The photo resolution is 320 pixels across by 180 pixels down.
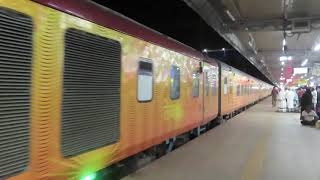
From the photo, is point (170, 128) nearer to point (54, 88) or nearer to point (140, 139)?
point (140, 139)

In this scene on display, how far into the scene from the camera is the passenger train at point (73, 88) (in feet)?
12.7

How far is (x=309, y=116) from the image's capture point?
1836 cm

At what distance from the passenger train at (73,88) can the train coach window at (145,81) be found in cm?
2

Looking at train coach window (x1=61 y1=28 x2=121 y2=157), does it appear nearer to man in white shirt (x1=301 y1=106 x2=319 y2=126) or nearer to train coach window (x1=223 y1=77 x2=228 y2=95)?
train coach window (x1=223 y1=77 x2=228 y2=95)

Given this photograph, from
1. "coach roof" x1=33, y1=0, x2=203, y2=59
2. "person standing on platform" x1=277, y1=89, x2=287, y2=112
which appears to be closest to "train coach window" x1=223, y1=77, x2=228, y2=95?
"person standing on platform" x1=277, y1=89, x2=287, y2=112

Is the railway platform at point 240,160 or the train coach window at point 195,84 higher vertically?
the train coach window at point 195,84

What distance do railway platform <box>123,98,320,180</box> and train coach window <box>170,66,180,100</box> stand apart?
50.1 inches

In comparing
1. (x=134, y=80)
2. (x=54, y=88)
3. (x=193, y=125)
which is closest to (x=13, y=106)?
(x=54, y=88)

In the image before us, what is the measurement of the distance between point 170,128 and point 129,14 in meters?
11.1

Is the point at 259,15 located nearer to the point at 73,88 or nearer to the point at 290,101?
the point at 290,101

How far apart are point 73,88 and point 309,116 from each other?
50.0 feet

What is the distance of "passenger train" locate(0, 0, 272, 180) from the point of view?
12.7 ft

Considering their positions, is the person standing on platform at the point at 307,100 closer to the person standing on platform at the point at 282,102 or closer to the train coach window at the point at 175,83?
the train coach window at the point at 175,83

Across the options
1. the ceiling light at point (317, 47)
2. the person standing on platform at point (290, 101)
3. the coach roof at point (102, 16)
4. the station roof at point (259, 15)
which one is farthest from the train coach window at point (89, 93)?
the ceiling light at point (317, 47)
